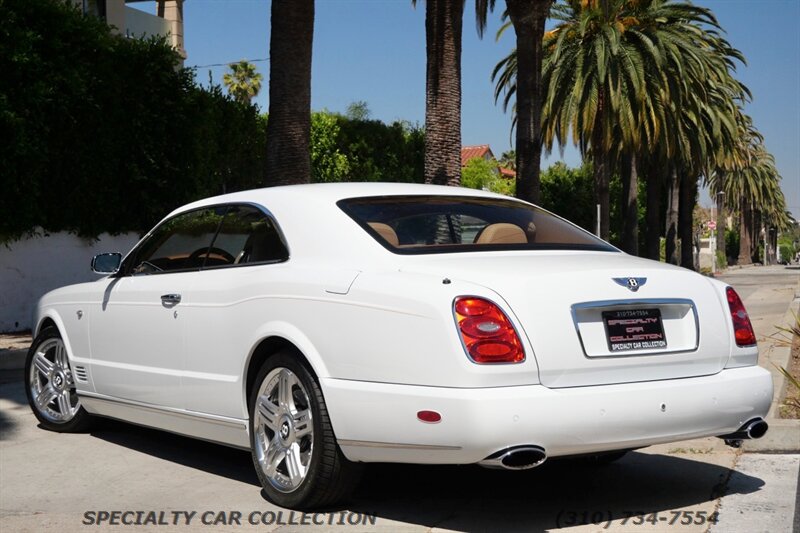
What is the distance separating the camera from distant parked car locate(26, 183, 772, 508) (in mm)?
4641

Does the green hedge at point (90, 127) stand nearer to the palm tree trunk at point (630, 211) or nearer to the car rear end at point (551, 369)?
the car rear end at point (551, 369)

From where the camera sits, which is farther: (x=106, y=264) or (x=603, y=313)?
(x=106, y=264)

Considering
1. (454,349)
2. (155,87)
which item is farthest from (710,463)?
(155,87)

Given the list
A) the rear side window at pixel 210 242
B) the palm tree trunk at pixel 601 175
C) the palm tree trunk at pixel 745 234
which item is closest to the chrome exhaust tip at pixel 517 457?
the rear side window at pixel 210 242

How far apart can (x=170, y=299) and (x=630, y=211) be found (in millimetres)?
36073

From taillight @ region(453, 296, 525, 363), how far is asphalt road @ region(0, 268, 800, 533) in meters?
0.89

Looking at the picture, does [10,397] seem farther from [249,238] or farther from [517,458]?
[517,458]

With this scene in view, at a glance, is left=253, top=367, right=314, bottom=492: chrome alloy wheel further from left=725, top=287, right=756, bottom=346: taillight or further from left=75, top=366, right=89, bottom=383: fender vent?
left=725, top=287, right=756, bottom=346: taillight

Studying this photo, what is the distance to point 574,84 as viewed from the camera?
35.4 meters

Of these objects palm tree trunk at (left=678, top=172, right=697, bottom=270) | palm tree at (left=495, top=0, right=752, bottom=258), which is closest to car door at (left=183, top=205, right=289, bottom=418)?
palm tree at (left=495, top=0, right=752, bottom=258)

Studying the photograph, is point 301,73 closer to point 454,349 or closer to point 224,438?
point 224,438

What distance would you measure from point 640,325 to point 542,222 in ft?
4.19

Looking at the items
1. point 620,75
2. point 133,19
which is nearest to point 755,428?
point 133,19

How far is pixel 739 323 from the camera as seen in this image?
17.9ft
